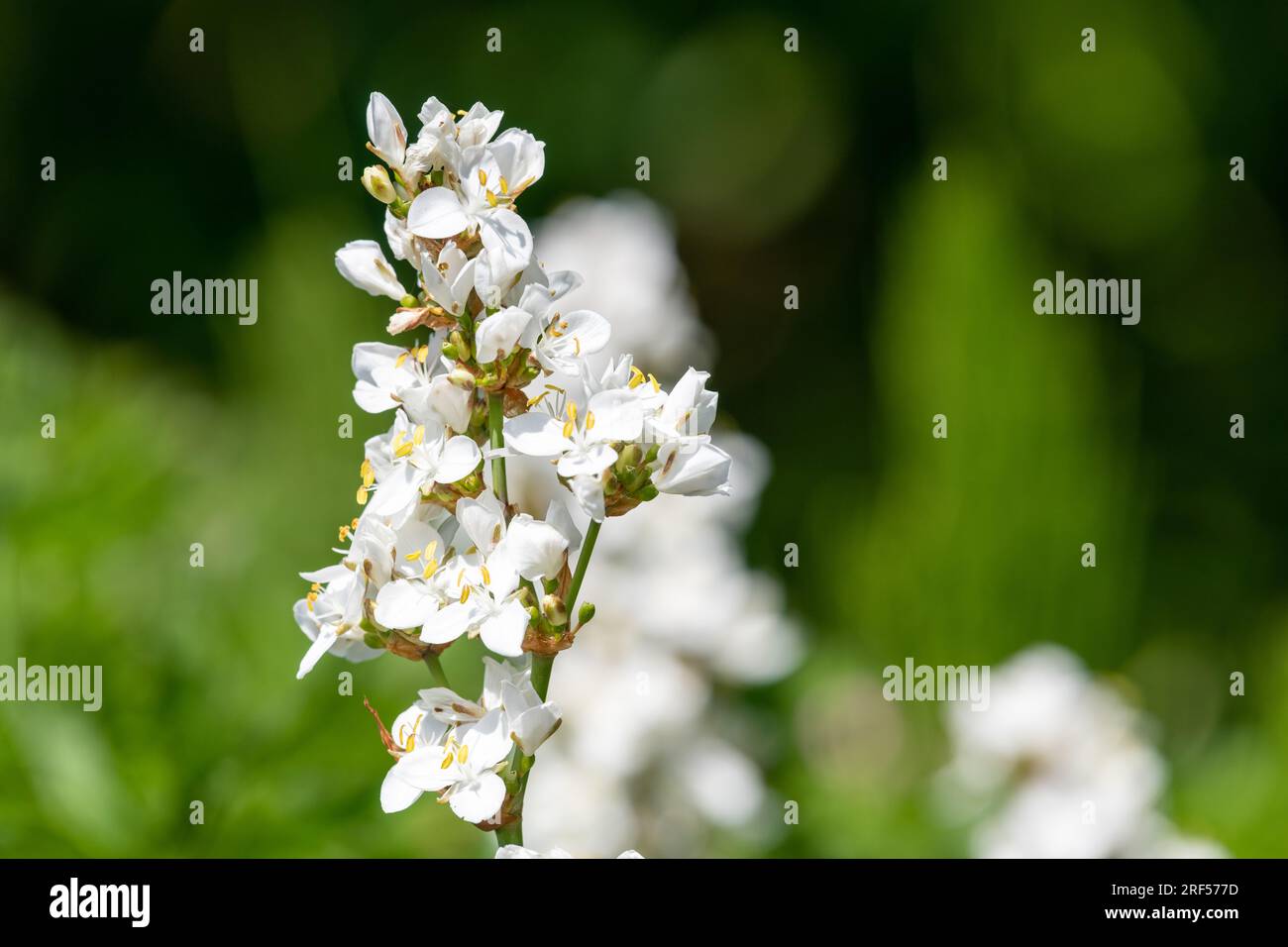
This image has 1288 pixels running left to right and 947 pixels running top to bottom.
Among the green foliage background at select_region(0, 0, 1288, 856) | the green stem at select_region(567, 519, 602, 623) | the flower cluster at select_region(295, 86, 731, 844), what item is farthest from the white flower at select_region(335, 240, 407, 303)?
the green foliage background at select_region(0, 0, 1288, 856)

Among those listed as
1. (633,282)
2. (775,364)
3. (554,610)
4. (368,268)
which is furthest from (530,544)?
(775,364)

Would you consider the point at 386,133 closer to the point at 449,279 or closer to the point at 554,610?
the point at 449,279

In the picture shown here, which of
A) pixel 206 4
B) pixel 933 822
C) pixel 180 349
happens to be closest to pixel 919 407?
pixel 933 822

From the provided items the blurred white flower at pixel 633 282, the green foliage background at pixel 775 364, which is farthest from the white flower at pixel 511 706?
the blurred white flower at pixel 633 282

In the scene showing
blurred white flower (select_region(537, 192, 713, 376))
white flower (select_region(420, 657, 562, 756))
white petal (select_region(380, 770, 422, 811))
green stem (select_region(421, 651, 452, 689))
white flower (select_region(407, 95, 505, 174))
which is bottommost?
white petal (select_region(380, 770, 422, 811))

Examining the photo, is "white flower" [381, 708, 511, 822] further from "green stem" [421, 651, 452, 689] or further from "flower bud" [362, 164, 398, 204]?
"flower bud" [362, 164, 398, 204]

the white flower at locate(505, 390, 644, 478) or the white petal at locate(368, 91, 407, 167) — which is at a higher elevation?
the white petal at locate(368, 91, 407, 167)

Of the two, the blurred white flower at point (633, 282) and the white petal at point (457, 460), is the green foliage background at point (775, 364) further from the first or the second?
the white petal at point (457, 460)
